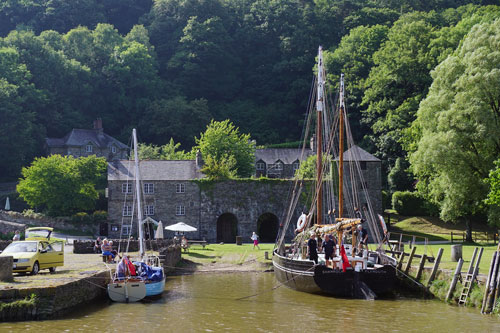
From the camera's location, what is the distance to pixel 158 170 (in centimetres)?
5547

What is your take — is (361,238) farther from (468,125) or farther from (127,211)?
(127,211)

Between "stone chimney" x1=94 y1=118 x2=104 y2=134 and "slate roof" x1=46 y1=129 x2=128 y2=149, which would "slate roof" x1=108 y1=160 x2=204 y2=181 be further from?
"stone chimney" x1=94 y1=118 x2=104 y2=134

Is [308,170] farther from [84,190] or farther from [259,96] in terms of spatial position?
[259,96]

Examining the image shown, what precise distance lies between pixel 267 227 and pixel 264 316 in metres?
34.9

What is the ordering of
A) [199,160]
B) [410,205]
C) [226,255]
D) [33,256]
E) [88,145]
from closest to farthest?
[33,256]
[226,255]
[199,160]
[410,205]
[88,145]

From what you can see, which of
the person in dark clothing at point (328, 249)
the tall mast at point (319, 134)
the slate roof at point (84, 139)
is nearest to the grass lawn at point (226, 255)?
the tall mast at point (319, 134)

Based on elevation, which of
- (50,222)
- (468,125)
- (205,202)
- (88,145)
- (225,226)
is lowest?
(225,226)

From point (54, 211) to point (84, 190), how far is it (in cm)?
331

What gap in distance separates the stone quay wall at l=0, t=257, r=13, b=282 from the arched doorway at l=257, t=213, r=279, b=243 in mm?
34929

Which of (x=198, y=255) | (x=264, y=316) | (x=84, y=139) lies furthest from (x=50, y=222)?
(x=264, y=316)

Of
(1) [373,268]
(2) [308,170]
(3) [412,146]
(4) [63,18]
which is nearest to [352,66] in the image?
(2) [308,170]

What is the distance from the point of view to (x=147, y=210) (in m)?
54.5

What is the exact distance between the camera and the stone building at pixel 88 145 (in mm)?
78188

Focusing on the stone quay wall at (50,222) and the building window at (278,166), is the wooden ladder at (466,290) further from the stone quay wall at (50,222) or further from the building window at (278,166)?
the building window at (278,166)
